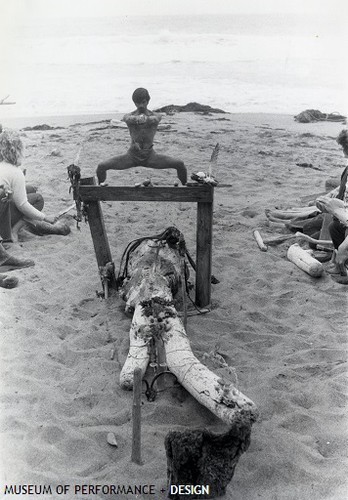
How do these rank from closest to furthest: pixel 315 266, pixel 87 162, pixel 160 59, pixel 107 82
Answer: pixel 315 266 < pixel 87 162 < pixel 107 82 < pixel 160 59

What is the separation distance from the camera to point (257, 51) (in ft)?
50.3

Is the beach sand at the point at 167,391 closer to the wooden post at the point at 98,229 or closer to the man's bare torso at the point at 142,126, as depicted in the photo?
the wooden post at the point at 98,229

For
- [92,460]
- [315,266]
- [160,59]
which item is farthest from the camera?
[160,59]

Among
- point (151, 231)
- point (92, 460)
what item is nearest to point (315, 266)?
point (151, 231)

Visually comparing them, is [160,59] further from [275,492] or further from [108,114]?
[275,492]

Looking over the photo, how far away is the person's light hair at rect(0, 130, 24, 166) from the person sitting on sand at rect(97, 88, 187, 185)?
852 mm

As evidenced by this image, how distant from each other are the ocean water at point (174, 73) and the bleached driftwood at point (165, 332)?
259 inches

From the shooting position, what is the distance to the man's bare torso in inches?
135

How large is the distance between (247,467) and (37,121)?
922 centimetres

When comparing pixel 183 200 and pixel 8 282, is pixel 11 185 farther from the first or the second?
pixel 183 200

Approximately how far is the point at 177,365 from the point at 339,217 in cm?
196

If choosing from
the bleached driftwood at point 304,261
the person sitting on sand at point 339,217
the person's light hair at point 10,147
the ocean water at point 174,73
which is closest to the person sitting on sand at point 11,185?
the person's light hair at point 10,147

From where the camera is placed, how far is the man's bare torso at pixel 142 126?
343 cm

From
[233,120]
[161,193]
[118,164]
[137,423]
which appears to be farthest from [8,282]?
[233,120]
